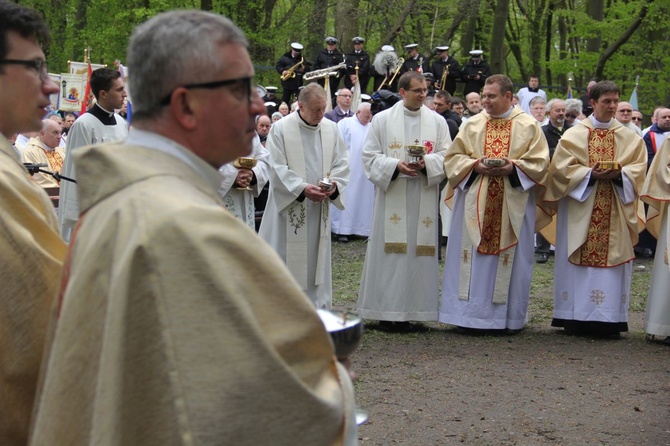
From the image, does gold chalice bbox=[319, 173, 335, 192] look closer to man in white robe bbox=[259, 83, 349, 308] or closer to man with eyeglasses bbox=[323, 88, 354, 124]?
man in white robe bbox=[259, 83, 349, 308]

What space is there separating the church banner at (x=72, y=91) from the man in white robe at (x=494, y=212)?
10.6 meters

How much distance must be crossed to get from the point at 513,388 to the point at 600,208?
265 cm

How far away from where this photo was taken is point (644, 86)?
24578 mm

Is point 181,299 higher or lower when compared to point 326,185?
higher

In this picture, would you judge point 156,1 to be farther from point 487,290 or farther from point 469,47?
point 487,290

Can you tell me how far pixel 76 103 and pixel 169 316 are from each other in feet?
54.5

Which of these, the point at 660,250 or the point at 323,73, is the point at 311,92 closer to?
the point at 660,250

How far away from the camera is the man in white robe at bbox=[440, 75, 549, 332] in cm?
884

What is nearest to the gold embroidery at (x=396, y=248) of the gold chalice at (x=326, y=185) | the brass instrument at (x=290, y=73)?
the gold chalice at (x=326, y=185)

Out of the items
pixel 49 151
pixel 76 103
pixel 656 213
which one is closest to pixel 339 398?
pixel 656 213

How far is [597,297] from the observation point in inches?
351

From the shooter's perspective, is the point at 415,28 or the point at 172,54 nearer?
the point at 172,54

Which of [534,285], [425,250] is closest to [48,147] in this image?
[425,250]

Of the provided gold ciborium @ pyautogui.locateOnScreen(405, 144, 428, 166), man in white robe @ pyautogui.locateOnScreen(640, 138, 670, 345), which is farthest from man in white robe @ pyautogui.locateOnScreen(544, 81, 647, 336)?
gold ciborium @ pyautogui.locateOnScreen(405, 144, 428, 166)
